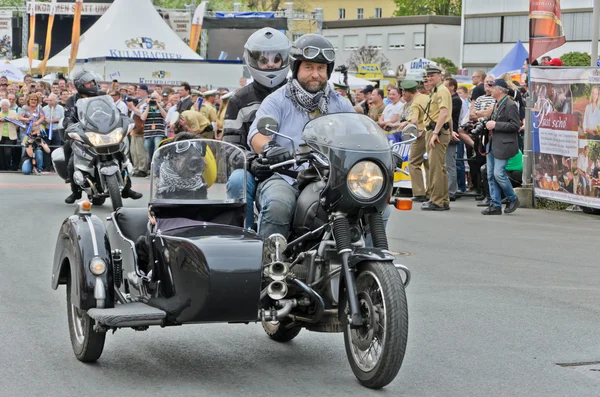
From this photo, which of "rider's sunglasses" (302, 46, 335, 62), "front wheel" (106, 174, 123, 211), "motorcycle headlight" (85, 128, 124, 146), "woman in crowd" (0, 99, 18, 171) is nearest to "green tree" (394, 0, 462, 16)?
"woman in crowd" (0, 99, 18, 171)

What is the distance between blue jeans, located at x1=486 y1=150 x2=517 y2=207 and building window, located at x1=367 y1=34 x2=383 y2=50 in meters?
70.2

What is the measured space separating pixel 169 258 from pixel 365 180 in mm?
1123

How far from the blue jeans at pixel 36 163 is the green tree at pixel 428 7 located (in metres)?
78.8

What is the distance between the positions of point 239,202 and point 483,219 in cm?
870

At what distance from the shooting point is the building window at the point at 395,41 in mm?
82162

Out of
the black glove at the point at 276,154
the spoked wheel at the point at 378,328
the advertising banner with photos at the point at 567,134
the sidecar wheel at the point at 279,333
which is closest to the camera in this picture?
the spoked wheel at the point at 378,328

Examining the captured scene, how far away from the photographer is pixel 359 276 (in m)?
5.45

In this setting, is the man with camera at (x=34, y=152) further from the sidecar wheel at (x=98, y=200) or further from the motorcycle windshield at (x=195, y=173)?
the motorcycle windshield at (x=195, y=173)

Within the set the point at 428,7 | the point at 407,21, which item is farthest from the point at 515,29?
the point at 428,7

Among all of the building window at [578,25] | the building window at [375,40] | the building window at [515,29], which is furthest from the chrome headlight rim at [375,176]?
the building window at [375,40]

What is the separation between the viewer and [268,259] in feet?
19.1

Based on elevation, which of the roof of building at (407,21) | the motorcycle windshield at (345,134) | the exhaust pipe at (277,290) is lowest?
the exhaust pipe at (277,290)

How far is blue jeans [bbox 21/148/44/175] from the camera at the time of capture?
22.8m

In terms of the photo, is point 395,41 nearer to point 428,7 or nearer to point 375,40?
point 375,40
